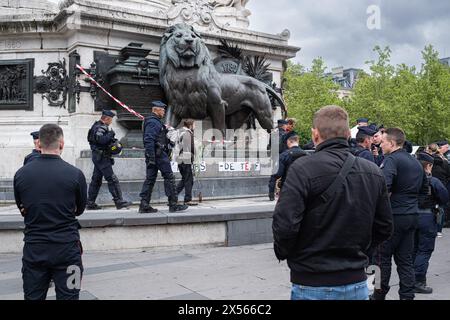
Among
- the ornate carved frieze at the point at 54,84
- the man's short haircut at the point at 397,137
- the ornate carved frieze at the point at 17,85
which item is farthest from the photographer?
the ornate carved frieze at the point at 17,85

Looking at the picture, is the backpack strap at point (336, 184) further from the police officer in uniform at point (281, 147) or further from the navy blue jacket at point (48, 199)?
the police officer in uniform at point (281, 147)

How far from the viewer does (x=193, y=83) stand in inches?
445

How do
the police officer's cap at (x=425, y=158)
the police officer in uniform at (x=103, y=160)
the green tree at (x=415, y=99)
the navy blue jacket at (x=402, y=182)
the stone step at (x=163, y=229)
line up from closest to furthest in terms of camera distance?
the navy blue jacket at (x=402, y=182), the police officer's cap at (x=425, y=158), the stone step at (x=163, y=229), the police officer in uniform at (x=103, y=160), the green tree at (x=415, y=99)

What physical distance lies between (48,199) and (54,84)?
8161mm

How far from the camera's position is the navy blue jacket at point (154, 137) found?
8.41m

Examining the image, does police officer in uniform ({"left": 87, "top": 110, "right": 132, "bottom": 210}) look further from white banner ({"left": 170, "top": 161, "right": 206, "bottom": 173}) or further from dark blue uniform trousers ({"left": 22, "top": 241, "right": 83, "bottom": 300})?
dark blue uniform trousers ({"left": 22, "top": 241, "right": 83, "bottom": 300})

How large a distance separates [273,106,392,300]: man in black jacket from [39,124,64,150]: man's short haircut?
2000mm

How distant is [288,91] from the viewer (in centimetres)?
4994

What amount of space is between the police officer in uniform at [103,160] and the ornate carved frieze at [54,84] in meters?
2.88

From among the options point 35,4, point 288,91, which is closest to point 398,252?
point 35,4

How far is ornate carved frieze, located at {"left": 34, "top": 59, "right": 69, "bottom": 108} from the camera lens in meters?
11.4

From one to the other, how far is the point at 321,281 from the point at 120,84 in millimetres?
8822

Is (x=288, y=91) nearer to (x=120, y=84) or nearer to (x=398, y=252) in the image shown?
(x=120, y=84)

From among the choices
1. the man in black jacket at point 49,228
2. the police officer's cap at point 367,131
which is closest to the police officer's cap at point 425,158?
the police officer's cap at point 367,131
